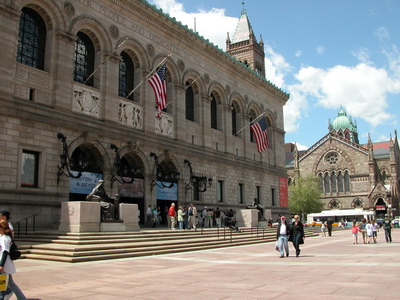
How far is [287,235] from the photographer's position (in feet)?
58.6

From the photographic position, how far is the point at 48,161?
77.7ft

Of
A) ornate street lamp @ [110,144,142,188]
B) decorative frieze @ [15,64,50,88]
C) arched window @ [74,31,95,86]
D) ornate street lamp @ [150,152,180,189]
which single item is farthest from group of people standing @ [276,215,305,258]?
arched window @ [74,31,95,86]

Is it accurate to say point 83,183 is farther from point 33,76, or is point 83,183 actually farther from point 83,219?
point 33,76

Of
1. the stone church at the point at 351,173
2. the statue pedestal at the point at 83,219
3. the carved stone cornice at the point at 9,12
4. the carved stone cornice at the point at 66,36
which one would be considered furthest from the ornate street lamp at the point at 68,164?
the stone church at the point at 351,173

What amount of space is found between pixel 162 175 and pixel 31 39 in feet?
44.5

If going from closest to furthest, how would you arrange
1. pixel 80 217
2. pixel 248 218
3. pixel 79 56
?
1. pixel 80 217
2. pixel 79 56
3. pixel 248 218

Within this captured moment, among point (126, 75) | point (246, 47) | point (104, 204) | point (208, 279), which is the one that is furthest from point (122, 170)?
point (246, 47)

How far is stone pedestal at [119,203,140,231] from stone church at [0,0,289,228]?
13.4 ft

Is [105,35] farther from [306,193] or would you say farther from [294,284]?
[306,193]

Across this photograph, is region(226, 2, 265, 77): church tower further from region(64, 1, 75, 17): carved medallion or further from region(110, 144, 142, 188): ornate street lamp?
region(64, 1, 75, 17): carved medallion

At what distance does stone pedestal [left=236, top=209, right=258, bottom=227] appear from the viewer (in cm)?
3359

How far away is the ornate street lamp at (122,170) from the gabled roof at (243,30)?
153 ft

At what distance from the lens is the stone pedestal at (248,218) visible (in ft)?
110

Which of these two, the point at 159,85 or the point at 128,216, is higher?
the point at 159,85
